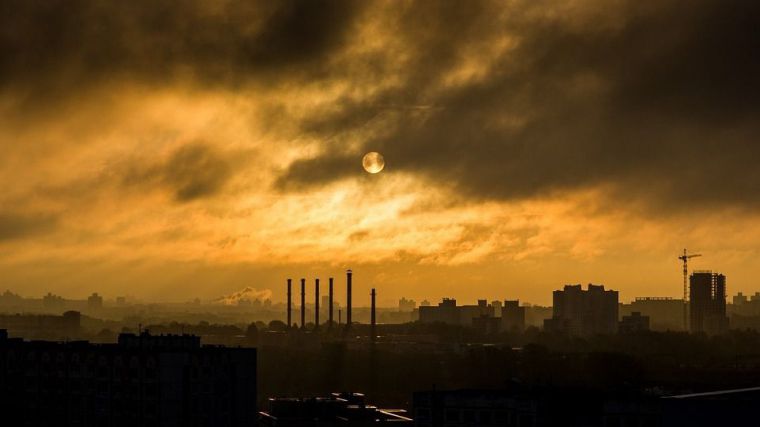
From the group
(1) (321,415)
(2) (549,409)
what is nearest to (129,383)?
(1) (321,415)

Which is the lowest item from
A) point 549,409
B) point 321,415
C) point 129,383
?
point 321,415

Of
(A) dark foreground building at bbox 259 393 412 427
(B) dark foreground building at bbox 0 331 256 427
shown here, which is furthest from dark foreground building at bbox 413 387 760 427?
(B) dark foreground building at bbox 0 331 256 427

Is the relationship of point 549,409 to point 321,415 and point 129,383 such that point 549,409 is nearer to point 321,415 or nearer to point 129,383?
point 321,415

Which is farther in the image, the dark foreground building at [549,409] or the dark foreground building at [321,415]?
the dark foreground building at [321,415]

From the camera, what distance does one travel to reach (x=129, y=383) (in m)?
83.1

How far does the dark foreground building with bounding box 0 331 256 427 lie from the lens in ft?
270

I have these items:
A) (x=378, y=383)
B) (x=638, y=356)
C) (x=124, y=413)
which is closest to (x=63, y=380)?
(x=124, y=413)

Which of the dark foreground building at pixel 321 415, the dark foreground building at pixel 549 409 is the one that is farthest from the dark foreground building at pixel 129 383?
the dark foreground building at pixel 549 409

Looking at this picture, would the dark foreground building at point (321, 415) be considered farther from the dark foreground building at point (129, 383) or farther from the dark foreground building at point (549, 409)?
the dark foreground building at point (549, 409)

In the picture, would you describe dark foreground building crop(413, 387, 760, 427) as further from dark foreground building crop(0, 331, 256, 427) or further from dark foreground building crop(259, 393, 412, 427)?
dark foreground building crop(0, 331, 256, 427)

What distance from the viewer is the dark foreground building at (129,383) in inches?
3246

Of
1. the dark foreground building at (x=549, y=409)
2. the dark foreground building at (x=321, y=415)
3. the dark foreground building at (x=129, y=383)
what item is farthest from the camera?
the dark foreground building at (x=321, y=415)

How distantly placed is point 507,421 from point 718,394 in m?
16.2

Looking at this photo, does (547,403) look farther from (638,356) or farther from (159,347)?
(638,356)
